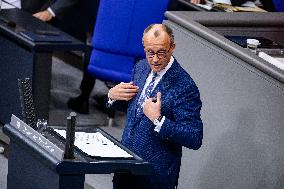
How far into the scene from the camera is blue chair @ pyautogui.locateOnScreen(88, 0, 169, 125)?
660cm

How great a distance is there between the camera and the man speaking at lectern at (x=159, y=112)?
4023 mm

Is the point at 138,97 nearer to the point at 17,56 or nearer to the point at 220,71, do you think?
the point at 220,71

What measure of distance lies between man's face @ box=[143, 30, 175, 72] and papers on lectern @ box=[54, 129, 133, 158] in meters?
0.43

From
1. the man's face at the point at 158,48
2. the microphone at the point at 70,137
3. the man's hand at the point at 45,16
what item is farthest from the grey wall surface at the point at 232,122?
the man's hand at the point at 45,16

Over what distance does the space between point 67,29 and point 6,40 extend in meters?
1.49

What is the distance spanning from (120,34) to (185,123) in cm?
272

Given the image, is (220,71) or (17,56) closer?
(220,71)

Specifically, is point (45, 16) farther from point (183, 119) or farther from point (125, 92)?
point (183, 119)

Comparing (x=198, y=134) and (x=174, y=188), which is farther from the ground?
(x=198, y=134)

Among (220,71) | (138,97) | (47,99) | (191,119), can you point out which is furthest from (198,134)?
(47,99)

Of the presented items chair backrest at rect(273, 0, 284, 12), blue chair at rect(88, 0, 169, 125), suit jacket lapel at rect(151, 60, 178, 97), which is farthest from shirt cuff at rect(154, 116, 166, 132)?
chair backrest at rect(273, 0, 284, 12)

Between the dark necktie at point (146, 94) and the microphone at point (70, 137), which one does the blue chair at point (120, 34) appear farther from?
the microphone at point (70, 137)

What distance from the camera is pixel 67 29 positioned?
7.97 meters

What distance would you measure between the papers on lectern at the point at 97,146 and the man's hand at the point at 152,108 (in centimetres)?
21
